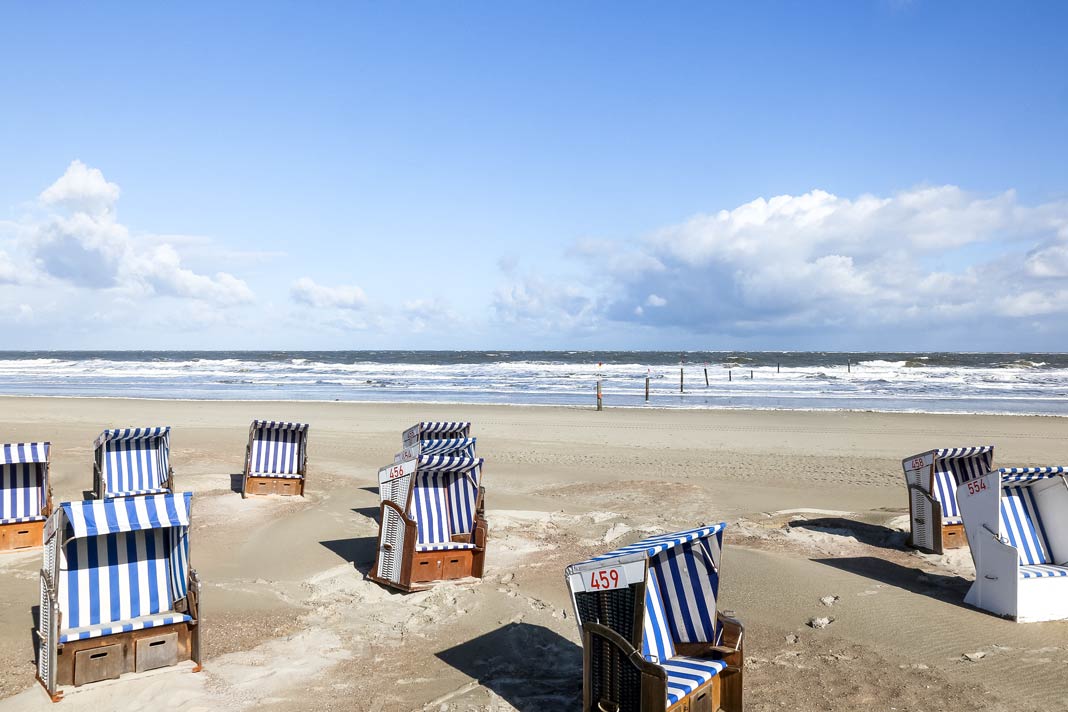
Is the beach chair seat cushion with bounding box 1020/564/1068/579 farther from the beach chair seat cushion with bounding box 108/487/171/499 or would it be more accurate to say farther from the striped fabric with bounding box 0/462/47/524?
the striped fabric with bounding box 0/462/47/524

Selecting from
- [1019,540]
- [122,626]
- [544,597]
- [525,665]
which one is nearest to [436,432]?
[544,597]

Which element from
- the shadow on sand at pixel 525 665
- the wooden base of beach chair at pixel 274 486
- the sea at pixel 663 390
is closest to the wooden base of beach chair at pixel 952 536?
the shadow on sand at pixel 525 665

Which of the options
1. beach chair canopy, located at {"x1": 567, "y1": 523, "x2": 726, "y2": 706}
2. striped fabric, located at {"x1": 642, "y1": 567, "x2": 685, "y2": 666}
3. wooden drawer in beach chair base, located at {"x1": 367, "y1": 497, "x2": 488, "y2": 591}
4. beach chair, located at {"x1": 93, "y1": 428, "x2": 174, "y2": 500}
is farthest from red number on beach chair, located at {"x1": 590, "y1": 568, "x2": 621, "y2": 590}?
beach chair, located at {"x1": 93, "y1": 428, "x2": 174, "y2": 500}

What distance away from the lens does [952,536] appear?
33.1 feet

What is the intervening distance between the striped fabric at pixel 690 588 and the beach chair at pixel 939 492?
5.52 meters

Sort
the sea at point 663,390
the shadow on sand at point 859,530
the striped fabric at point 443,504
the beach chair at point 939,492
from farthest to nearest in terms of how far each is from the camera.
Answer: the sea at point 663,390 < the shadow on sand at point 859,530 < the beach chair at point 939,492 < the striped fabric at point 443,504

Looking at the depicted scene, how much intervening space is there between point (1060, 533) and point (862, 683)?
3538mm

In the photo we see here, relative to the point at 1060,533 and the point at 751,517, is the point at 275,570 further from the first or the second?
Result: the point at 1060,533

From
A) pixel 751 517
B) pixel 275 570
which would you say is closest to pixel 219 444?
pixel 275 570

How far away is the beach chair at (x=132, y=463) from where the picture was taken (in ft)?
39.1

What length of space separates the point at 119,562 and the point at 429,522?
347cm

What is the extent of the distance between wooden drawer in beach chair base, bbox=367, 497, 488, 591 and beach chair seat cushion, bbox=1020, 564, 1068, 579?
17.7 feet

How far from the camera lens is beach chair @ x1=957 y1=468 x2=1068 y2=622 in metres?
7.38

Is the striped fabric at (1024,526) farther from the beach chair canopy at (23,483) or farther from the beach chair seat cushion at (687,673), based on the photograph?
the beach chair canopy at (23,483)
